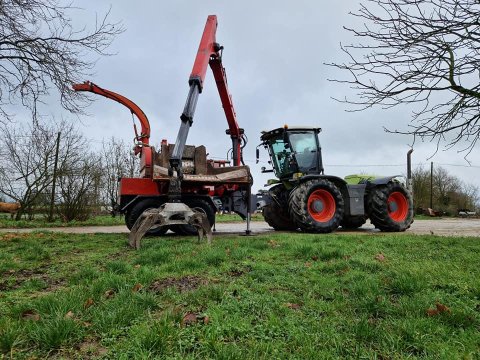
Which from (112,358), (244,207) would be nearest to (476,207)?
(244,207)

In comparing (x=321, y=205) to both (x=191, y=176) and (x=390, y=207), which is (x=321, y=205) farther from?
(x=191, y=176)

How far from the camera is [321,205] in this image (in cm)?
980

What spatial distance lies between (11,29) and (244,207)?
21.1ft

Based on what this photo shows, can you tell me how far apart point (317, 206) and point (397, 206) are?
302 cm

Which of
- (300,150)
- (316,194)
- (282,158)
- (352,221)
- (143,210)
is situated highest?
(300,150)

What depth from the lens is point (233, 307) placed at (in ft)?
9.29

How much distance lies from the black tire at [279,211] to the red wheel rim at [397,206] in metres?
2.90

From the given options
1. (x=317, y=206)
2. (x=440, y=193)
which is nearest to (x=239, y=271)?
(x=317, y=206)

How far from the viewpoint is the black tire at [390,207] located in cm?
1038

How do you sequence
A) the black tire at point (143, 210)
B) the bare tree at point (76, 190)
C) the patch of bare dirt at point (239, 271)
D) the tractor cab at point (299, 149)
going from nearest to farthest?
the patch of bare dirt at point (239, 271) → the black tire at point (143, 210) → the tractor cab at point (299, 149) → the bare tree at point (76, 190)

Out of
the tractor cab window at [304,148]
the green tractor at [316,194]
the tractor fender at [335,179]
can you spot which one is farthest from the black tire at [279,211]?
the tractor fender at [335,179]

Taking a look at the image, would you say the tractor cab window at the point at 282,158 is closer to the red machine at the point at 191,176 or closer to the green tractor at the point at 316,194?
the green tractor at the point at 316,194

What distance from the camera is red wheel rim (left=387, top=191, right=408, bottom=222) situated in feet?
35.8

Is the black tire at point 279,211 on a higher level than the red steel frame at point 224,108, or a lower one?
lower
